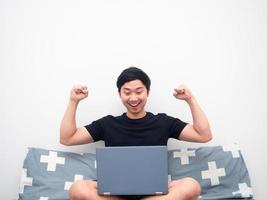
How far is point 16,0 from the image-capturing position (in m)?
1.55

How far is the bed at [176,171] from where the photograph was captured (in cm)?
136

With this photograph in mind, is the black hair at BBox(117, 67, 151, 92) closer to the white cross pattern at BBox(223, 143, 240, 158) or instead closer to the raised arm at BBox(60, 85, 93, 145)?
the raised arm at BBox(60, 85, 93, 145)

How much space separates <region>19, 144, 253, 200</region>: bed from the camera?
53.6 inches

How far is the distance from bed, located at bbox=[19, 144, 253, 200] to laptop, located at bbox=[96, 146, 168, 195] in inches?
15.3

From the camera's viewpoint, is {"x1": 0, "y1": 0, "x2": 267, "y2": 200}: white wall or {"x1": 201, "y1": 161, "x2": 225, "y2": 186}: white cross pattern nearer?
{"x1": 201, "y1": 161, "x2": 225, "y2": 186}: white cross pattern

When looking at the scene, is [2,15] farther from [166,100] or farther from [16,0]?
[166,100]

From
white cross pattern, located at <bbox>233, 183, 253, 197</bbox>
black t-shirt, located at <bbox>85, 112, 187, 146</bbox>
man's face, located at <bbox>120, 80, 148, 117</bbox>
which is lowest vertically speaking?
white cross pattern, located at <bbox>233, 183, 253, 197</bbox>

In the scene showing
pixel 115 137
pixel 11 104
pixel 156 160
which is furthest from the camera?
pixel 11 104

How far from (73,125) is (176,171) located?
1.68ft

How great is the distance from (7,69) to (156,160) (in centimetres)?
93

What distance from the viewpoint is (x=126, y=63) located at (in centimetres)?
155

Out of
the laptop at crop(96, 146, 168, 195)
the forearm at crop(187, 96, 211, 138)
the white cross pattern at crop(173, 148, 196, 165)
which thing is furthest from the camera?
the white cross pattern at crop(173, 148, 196, 165)

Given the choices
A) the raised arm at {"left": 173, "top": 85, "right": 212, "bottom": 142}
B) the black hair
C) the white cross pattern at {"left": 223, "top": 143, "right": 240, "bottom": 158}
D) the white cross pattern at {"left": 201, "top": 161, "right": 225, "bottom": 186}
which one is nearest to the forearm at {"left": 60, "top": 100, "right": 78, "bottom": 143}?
the black hair

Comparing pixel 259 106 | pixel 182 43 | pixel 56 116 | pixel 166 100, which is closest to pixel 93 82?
pixel 56 116
